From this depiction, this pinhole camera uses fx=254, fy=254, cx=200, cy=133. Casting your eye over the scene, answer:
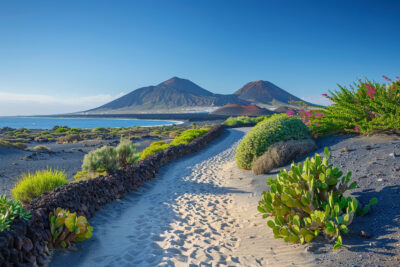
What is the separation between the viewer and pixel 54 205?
155 inches

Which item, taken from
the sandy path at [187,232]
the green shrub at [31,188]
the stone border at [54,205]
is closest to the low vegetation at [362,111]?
the sandy path at [187,232]

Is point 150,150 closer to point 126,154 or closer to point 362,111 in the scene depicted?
point 126,154

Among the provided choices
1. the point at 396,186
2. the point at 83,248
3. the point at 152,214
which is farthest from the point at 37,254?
the point at 396,186

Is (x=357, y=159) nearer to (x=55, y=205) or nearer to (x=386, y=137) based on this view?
(x=386, y=137)

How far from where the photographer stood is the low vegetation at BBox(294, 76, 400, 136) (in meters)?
7.14

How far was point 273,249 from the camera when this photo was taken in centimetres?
363

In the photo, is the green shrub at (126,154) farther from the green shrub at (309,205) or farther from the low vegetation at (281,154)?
the green shrub at (309,205)

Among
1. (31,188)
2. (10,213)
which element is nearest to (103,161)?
(31,188)

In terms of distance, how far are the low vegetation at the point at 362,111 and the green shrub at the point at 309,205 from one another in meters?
4.62

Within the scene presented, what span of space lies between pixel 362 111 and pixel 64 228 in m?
8.32

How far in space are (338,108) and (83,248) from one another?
27.3 ft

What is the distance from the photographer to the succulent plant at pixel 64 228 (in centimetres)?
342

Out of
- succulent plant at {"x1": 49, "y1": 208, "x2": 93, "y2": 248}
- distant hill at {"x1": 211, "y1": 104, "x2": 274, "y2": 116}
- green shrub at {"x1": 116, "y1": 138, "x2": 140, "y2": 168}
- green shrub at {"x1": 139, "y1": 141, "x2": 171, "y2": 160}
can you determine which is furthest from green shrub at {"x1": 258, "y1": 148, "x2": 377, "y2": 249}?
distant hill at {"x1": 211, "y1": 104, "x2": 274, "y2": 116}

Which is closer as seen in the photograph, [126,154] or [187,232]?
[187,232]
